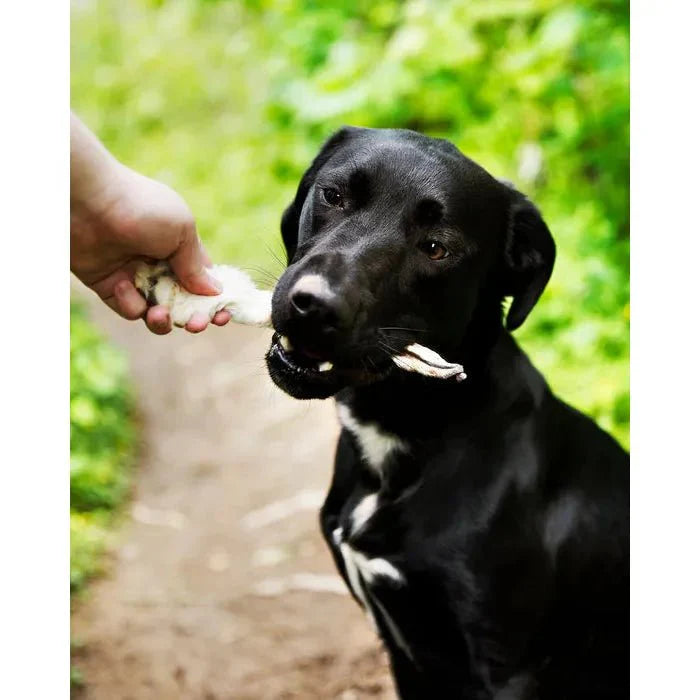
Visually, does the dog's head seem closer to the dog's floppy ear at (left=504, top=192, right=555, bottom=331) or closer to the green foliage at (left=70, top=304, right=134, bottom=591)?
the dog's floppy ear at (left=504, top=192, right=555, bottom=331)

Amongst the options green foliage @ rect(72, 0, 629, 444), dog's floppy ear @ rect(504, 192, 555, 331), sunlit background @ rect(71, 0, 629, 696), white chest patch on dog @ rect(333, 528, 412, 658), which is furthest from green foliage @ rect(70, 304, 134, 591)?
dog's floppy ear @ rect(504, 192, 555, 331)

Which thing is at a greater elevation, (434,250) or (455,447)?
(434,250)

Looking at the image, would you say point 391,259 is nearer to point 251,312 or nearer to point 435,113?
point 251,312

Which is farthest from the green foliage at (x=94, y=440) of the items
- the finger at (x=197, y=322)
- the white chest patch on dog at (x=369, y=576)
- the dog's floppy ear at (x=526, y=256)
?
the dog's floppy ear at (x=526, y=256)

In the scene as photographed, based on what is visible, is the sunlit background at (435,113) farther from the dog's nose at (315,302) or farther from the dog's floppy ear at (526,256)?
the dog's nose at (315,302)

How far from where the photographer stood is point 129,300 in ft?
6.43

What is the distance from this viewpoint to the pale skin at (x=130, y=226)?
5.85ft

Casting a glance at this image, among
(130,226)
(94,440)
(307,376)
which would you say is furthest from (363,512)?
(94,440)

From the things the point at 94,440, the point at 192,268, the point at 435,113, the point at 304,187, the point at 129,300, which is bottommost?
the point at 94,440

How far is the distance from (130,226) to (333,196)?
1.35ft

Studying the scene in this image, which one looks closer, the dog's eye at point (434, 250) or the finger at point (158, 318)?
the dog's eye at point (434, 250)

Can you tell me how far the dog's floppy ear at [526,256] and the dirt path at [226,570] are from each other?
0.59 m
